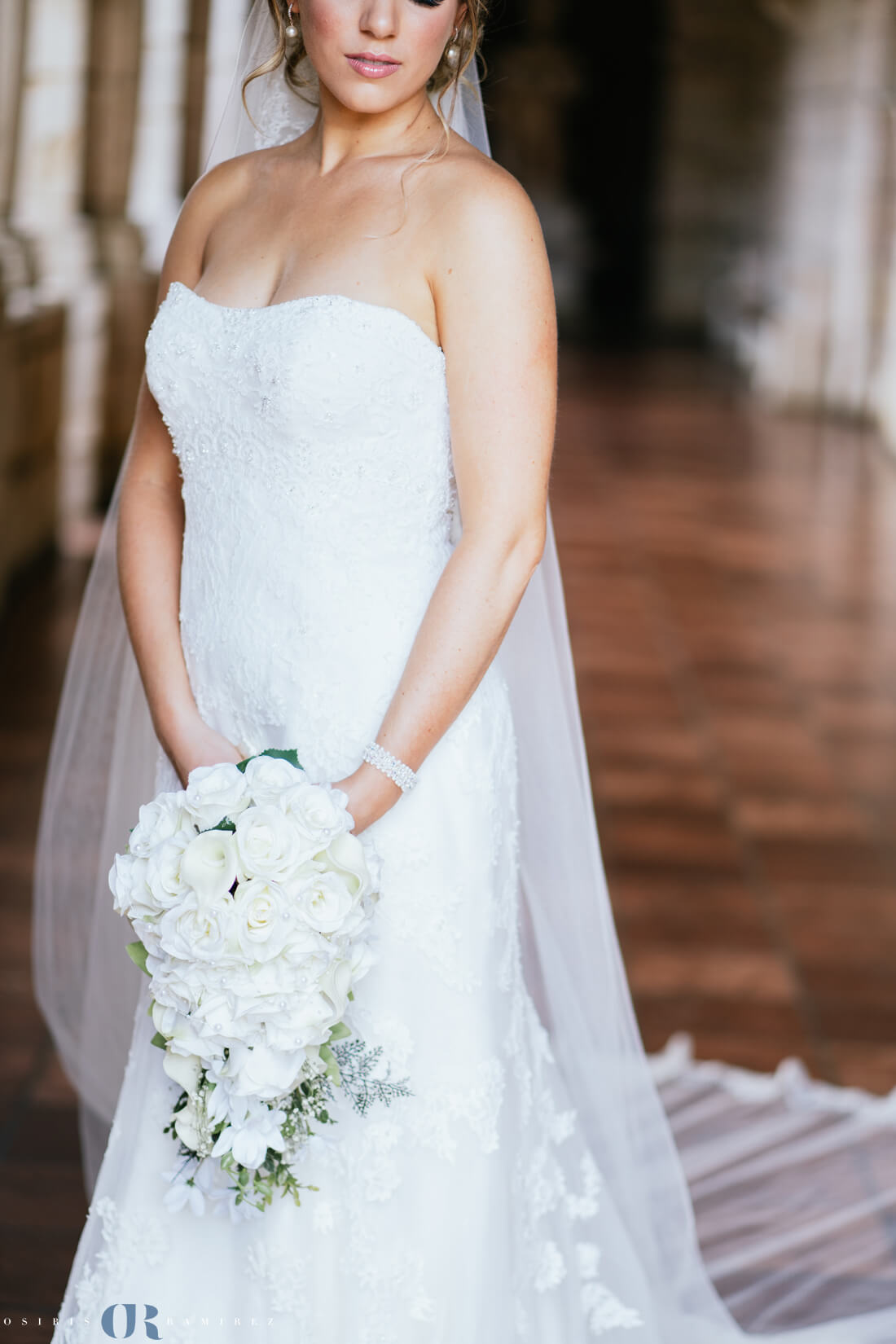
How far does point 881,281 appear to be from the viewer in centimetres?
1343

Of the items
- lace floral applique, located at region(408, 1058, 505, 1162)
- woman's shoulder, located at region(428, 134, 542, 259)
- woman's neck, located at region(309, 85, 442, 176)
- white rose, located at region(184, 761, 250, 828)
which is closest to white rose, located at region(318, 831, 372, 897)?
white rose, located at region(184, 761, 250, 828)

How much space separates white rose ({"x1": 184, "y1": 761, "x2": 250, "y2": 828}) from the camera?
168 cm

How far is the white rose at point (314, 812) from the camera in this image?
1664mm

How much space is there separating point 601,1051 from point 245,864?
1.10m

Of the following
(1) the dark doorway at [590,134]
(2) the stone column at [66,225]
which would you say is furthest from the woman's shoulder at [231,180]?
(1) the dark doorway at [590,134]

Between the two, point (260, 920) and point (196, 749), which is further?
point (196, 749)

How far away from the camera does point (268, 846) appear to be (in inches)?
Answer: 64.6

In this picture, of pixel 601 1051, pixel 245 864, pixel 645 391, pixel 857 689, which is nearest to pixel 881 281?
pixel 645 391

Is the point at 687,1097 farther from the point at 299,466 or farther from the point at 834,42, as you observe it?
the point at 834,42

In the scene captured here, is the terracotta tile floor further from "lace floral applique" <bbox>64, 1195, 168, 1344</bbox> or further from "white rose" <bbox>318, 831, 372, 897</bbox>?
"white rose" <bbox>318, 831, 372, 897</bbox>

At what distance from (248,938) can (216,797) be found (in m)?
0.16

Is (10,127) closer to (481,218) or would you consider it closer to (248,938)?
(481,218)

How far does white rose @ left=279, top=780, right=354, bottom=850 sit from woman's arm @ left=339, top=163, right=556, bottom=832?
196 mm

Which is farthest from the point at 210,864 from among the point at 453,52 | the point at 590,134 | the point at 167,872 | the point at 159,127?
the point at 590,134
